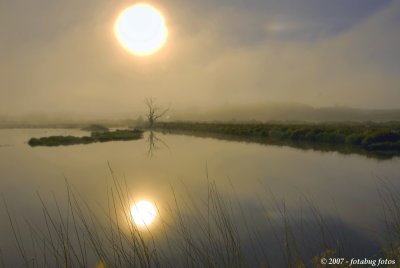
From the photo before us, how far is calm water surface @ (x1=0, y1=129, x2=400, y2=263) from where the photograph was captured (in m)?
8.80

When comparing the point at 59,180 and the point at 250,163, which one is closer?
the point at 59,180

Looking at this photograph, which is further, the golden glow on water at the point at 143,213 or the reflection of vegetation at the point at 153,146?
the reflection of vegetation at the point at 153,146

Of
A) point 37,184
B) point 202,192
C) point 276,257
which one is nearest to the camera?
point 276,257

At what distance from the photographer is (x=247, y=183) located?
1342cm

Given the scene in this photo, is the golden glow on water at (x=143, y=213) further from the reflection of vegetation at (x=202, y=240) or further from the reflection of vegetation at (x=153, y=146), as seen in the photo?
the reflection of vegetation at (x=153, y=146)

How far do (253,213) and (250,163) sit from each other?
1089cm

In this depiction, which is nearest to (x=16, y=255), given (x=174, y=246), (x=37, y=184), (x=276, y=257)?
(x=174, y=246)

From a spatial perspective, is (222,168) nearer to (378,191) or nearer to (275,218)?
(378,191)

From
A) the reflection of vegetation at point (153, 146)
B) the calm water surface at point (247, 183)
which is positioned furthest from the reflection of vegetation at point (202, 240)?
the reflection of vegetation at point (153, 146)

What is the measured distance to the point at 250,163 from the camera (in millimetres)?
19766

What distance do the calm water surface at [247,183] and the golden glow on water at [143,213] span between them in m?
0.50

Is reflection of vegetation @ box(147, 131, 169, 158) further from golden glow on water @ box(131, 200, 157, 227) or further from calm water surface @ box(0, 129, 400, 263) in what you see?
golden glow on water @ box(131, 200, 157, 227)

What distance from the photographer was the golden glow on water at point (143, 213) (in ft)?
25.8

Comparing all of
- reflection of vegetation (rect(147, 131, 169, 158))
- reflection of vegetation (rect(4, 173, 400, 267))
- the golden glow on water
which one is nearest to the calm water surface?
reflection of vegetation (rect(4, 173, 400, 267))
